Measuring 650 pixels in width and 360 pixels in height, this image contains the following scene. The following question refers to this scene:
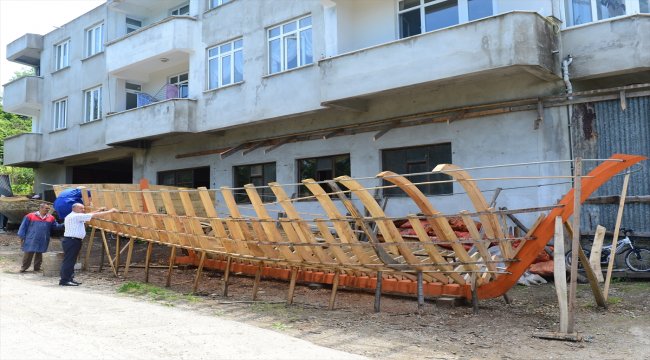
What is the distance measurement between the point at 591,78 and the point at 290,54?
7892mm

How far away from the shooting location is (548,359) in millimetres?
5004

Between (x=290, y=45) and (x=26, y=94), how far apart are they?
16916 millimetres

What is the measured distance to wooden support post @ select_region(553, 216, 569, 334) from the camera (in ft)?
18.7

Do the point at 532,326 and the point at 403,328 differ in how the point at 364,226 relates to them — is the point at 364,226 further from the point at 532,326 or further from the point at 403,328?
the point at 532,326

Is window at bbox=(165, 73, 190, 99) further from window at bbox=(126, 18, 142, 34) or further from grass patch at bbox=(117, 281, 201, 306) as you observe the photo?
grass patch at bbox=(117, 281, 201, 306)

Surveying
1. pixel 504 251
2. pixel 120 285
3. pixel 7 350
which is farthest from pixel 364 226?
pixel 120 285

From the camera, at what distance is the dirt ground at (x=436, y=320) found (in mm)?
5379

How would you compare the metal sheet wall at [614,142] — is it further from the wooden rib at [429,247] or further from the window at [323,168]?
the window at [323,168]

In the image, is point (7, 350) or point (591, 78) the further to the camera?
point (591, 78)

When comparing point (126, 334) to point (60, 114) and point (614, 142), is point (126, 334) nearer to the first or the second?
point (614, 142)

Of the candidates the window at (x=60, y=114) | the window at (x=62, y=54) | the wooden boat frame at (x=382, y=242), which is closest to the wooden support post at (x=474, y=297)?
the wooden boat frame at (x=382, y=242)

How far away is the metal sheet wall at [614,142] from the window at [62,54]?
22574mm

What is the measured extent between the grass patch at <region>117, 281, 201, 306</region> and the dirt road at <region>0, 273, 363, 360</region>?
0.77 m

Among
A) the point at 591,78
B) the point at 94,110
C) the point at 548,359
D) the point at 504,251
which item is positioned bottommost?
the point at 548,359
